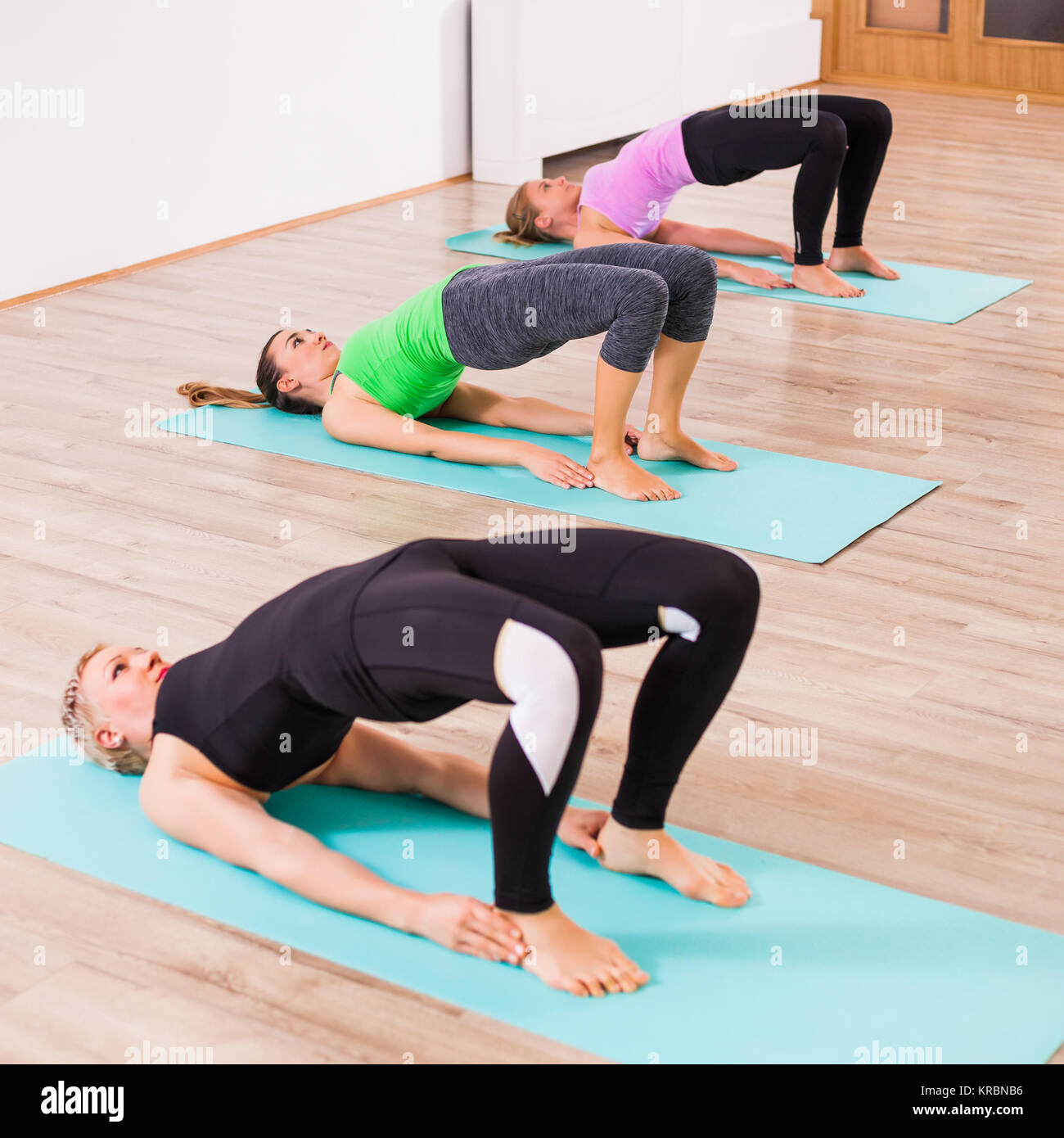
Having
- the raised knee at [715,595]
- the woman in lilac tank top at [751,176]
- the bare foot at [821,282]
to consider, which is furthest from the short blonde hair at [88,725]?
the bare foot at [821,282]

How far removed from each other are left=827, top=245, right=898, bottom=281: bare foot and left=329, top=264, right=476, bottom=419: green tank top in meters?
1.71

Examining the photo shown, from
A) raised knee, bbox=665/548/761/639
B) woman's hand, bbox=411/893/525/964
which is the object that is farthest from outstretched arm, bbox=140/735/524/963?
raised knee, bbox=665/548/761/639

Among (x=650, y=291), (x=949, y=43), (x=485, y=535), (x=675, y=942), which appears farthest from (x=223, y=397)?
(x=949, y=43)

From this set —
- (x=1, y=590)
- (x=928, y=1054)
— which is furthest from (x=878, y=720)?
(x=1, y=590)

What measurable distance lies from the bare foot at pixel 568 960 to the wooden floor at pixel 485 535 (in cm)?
7

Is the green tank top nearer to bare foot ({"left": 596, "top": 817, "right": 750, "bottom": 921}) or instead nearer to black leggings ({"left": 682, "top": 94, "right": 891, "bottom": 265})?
black leggings ({"left": 682, "top": 94, "right": 891, "bottom": 265})

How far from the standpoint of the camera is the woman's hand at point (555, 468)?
2.94 metres

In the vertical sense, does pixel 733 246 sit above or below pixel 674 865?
above

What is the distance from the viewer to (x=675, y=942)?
164 cm

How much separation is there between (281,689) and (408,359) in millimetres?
1471

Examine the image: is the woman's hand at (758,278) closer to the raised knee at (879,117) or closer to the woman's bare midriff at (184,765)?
the raised knee at (879,117)

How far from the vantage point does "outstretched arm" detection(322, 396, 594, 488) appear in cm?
296

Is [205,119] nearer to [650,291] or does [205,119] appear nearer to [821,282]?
[821,282]

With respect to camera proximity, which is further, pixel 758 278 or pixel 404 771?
pixel 758 278
